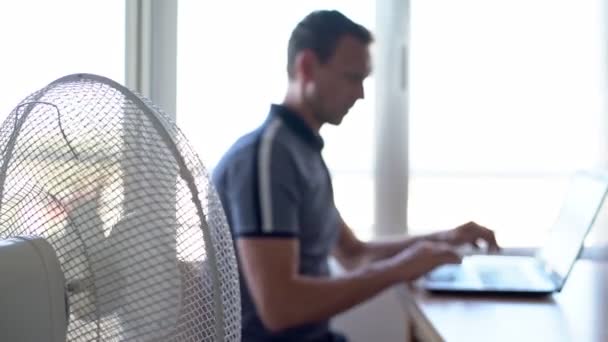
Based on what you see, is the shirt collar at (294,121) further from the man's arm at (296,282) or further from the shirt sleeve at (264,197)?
the man's arm at (296,282)

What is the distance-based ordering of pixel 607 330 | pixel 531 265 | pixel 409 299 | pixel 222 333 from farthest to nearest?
1. pixel 531 265
2. pixel 409 299
3. pixel 607 330
4. pixel 222 333

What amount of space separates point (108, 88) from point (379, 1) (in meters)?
1.62

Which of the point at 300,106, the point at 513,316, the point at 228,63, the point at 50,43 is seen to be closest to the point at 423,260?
the point at 513,316

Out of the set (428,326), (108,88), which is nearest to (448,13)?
(428,326)

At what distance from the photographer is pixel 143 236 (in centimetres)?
64

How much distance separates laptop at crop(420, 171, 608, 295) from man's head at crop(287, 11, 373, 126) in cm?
39

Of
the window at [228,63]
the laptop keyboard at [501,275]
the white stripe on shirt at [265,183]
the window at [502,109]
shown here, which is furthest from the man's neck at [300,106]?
the window at [502,109]

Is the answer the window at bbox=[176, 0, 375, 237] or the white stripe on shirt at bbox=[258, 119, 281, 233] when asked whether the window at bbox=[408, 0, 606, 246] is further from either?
the white stripe on shirt at bbox=[258, 119, 281, 233]

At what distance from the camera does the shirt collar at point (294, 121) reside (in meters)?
1.42

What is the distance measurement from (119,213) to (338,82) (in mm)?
907

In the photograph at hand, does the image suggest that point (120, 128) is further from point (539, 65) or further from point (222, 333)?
point (539, 65)

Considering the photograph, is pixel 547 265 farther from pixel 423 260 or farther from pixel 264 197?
pixel 264 197

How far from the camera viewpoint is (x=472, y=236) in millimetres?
1632

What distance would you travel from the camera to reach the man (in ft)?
4.05
